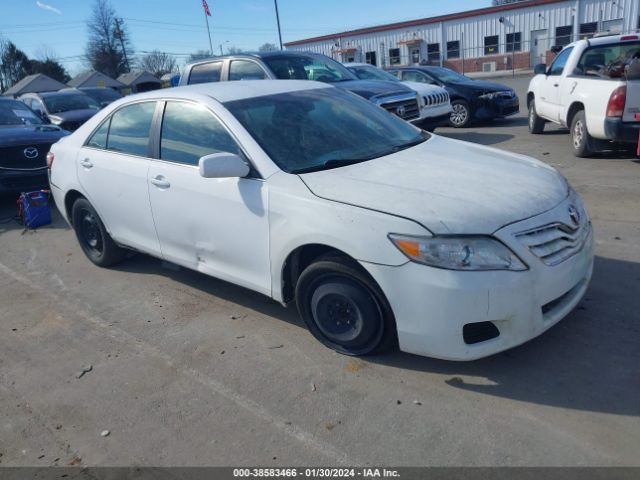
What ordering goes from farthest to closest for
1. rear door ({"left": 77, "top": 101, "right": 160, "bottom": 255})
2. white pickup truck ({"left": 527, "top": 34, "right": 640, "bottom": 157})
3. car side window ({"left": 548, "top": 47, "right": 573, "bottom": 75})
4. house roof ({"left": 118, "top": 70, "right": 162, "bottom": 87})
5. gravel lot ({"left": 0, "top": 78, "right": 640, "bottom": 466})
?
house roof ({"left": 118, "top": 70, "right": 162, "bottom": 87}) → car side window ({"left": 548, "top": 47, "right": 573, "bottom": 75}) → white pickup truck ({"left": 527, "top": 34, "right": 640, "bottom": 157}) → rear door ({"left": 77, "top": 101, "right": 160, "bottom": 255}) → gravel lot ({"left": 0, "top": 78, "right": 640, "bottom": 466})

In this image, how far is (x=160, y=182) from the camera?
14.2 ft

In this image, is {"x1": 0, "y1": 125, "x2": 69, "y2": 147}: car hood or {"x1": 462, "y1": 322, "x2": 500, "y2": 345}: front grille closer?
{"x1": 462, "y1": 322, "x2": 500, "y2": 345}: front grille

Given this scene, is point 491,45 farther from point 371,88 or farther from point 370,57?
point 371,88

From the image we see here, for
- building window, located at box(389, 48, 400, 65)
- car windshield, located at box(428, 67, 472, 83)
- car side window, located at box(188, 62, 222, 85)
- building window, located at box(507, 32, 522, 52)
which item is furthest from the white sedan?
building window, located at box(389, 48, 400, 65)

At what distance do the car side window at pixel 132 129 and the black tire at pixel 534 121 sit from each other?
28.1 ft

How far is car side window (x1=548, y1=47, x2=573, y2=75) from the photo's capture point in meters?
9.39

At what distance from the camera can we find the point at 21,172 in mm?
8211

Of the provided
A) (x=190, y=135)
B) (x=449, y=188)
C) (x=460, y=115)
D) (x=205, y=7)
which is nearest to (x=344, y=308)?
(x=449, y=188)

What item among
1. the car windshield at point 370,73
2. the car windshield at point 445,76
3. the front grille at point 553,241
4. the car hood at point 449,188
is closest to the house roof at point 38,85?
the car windshield at point 370,73

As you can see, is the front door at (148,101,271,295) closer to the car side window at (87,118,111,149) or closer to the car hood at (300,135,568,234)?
the car hood at (300,135,568,234)

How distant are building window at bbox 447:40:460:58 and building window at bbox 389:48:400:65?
15.6 ft

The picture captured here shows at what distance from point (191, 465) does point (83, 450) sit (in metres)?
0.65

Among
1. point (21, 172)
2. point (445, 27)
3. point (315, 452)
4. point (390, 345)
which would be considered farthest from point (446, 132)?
point (445, 27)

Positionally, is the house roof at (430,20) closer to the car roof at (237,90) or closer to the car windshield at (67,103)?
the car windshield at (67,103)
